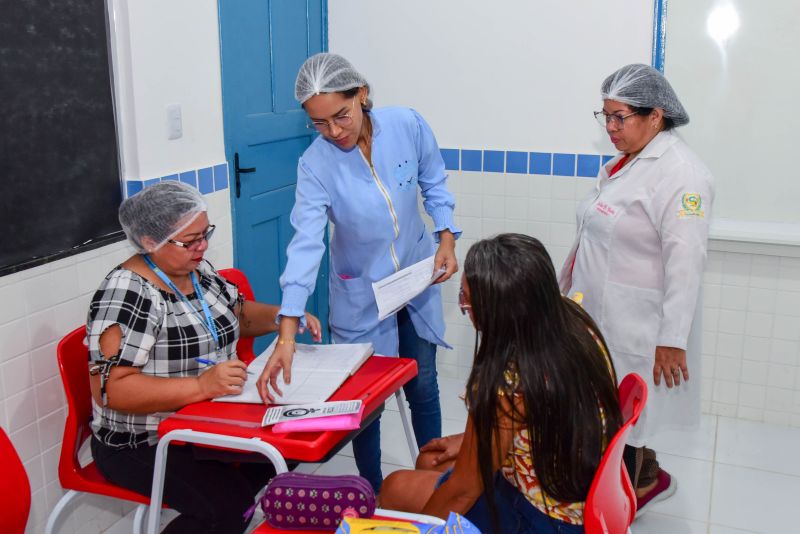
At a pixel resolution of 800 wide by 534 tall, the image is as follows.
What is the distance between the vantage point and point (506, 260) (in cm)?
153

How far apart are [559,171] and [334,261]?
1.42 metres

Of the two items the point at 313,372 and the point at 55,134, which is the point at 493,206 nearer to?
the point at 313,372

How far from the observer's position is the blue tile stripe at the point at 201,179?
2.50m

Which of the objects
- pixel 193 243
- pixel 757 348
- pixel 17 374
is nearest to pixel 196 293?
pixel 193 243

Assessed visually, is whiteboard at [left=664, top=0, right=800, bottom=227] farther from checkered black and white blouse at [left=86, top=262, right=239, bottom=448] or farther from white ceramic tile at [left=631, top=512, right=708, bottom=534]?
checkered black and white blouse at [left=86, top=262, right=239, bottom=448]

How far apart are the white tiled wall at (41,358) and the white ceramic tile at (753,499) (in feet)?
7.12

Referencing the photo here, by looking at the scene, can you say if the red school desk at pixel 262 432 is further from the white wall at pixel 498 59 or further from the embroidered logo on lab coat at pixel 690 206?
the white wall at pixel 498 59

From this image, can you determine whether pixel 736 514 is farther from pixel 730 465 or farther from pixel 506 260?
pixel 506 260

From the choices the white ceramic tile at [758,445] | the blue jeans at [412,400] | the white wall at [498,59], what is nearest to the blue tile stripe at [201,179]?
the blue jeans at [412,400]

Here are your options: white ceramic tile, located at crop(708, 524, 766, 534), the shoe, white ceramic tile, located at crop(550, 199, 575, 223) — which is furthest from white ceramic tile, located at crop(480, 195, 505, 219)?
white ceramic tile, located at crop(708, 524, 766, 534)

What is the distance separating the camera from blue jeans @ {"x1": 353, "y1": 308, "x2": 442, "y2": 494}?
2.56 metres

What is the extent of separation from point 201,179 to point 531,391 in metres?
1.76

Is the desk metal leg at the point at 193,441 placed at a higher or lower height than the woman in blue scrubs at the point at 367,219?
lower

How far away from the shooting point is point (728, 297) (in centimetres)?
342
